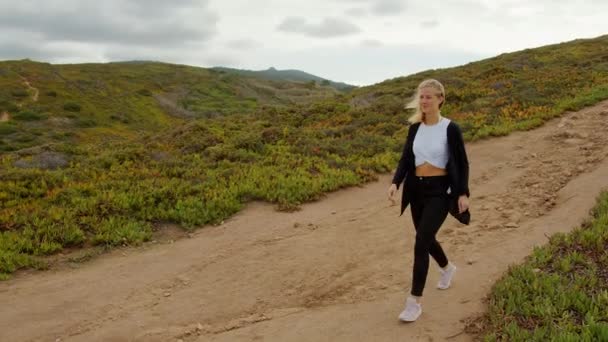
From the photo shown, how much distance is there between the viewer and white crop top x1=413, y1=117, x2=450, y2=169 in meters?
5.45

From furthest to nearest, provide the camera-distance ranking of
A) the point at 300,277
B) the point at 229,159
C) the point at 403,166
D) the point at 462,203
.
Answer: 1. the point at 229,159
2. the point at 300,277
3. the point at 403,166
4. the point at 462,203

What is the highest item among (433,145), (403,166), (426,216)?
(433,145)

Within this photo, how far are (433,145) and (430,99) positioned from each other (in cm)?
50

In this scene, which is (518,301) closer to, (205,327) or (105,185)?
(205,327)

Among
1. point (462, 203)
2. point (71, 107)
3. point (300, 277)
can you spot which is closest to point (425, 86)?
point (462, 203)

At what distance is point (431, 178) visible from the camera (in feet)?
17.9

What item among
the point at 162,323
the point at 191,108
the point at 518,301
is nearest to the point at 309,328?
the point at 162,323

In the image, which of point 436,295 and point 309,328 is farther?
point 436,295

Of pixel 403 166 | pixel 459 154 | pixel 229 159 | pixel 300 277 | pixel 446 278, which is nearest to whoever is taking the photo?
pixel 459 154

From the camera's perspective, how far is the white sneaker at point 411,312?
17.9ft

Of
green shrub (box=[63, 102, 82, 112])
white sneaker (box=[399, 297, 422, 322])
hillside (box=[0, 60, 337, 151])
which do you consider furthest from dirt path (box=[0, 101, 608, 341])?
green shrub (box=[63, 102, 82, 112])

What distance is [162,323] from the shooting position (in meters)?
6.13

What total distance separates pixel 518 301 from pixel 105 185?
934cm

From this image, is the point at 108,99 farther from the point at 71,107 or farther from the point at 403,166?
the point at 403,166
